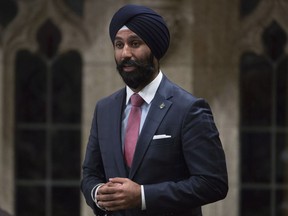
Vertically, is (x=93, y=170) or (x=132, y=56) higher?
(x=132, y=56)

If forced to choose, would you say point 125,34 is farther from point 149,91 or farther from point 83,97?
point 83,97

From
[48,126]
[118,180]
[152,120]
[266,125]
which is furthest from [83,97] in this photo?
[118,180]

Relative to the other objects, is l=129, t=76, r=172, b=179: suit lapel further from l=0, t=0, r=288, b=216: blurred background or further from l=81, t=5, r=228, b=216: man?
l=0, t=0, r=288, b=216: blurred background

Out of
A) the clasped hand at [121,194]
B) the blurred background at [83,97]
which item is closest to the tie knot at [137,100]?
the clasped hand at [121,194]

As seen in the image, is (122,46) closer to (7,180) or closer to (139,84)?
(139,84)

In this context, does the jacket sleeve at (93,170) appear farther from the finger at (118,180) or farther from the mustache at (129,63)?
the mustache at (129,63)

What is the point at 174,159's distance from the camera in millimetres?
A: 3104

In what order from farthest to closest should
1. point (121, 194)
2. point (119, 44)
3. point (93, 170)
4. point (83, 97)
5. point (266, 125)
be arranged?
point (266, 125) < point (83, 97) < point (93, 170) < point (119, 44) < point (121, 194)

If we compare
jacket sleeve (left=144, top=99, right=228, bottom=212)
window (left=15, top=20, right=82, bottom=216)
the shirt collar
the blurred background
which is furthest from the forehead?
window (left=15, top=20, right=82, bottom=216)

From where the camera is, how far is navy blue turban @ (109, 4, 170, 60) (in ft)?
10.0

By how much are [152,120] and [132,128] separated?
78 mm

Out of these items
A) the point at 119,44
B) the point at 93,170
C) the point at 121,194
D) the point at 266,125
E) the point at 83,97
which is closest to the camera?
the point at 121,194

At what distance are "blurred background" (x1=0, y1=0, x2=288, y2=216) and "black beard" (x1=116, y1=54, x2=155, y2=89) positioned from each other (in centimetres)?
394

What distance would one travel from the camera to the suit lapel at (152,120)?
310 centimetres
